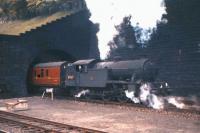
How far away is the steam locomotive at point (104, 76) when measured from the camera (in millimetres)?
21047

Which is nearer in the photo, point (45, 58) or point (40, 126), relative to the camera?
point (40, 126)

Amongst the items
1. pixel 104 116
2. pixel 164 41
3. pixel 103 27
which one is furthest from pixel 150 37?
pixel 104 116

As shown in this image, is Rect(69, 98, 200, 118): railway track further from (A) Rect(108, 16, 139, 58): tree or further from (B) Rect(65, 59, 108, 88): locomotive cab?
(A) Rect(108, 16, 139, 58): tree

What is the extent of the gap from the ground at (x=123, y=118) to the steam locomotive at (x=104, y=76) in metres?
1.65

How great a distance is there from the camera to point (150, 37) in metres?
28.5

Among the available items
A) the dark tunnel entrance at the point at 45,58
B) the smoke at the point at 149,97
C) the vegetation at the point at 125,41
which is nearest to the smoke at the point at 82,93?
the smoke at the point at 149,97

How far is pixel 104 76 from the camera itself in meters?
22.7

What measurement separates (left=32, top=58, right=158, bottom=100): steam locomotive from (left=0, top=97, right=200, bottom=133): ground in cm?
165

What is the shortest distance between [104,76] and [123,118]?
6.48 metres

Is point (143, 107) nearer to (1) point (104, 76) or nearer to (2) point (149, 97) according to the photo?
(2) point (149, 97)

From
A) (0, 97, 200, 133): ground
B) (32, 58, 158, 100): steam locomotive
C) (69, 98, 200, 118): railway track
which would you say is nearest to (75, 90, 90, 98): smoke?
(32, 58, 158, 100): steam locomotive

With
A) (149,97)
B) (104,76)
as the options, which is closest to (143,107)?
(149,97)

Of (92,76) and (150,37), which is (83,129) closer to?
(92,76)

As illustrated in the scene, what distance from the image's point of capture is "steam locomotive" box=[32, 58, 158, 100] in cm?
2105
